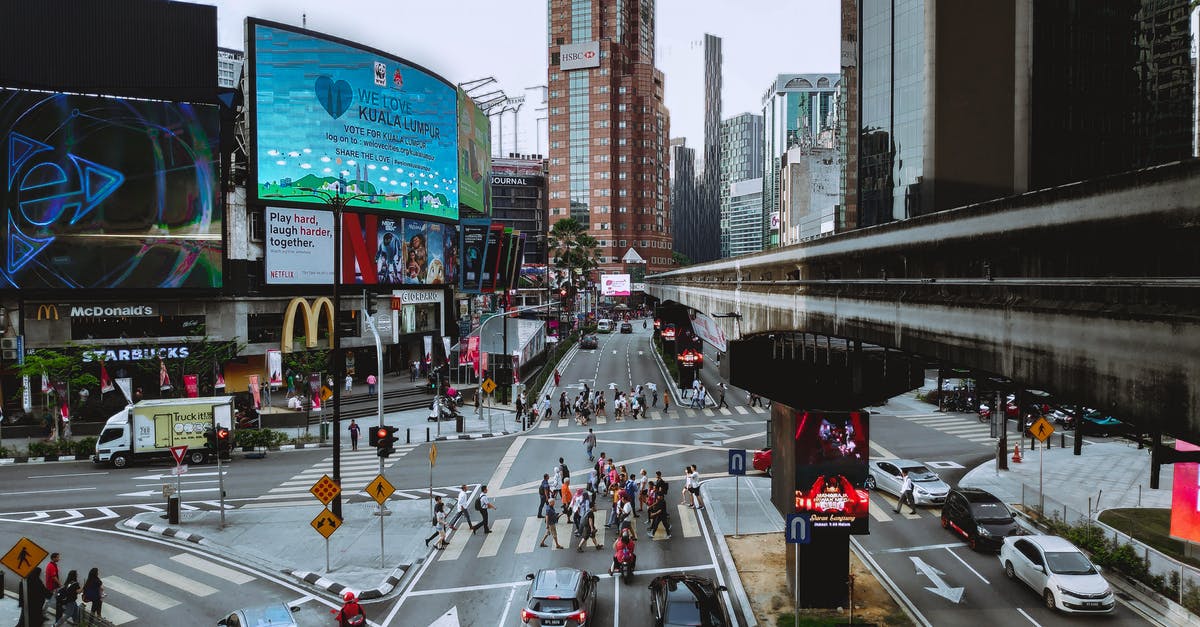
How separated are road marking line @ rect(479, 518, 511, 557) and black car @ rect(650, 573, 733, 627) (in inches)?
251

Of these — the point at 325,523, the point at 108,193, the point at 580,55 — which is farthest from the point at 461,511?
the point at 580,55

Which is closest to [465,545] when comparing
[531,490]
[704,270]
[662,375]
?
[531,490]

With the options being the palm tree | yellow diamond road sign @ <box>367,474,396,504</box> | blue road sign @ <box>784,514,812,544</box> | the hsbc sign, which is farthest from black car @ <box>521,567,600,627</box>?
the hsbc sign

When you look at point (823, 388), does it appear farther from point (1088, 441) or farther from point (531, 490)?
point (1088, 441)

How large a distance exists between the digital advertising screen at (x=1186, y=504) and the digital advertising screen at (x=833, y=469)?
6.01 metres

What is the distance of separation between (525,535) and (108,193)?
37351 millimetres

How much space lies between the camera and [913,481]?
2484 cm

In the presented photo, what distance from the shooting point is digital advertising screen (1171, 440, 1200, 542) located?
15148mm

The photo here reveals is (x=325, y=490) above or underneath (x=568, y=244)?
underneath

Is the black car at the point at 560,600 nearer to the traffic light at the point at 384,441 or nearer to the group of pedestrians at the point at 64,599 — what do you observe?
the group of pedestrians at the point at 64,599

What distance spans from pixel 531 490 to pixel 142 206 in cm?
3325

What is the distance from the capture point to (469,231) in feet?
226

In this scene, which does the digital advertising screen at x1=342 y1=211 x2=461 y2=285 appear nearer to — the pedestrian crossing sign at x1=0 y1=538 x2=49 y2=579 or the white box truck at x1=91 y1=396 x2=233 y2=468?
the white box truck at x1=91 y1=396 x2=233 y2=468

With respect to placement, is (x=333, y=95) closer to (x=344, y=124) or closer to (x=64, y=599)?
(x=344, y=124)
